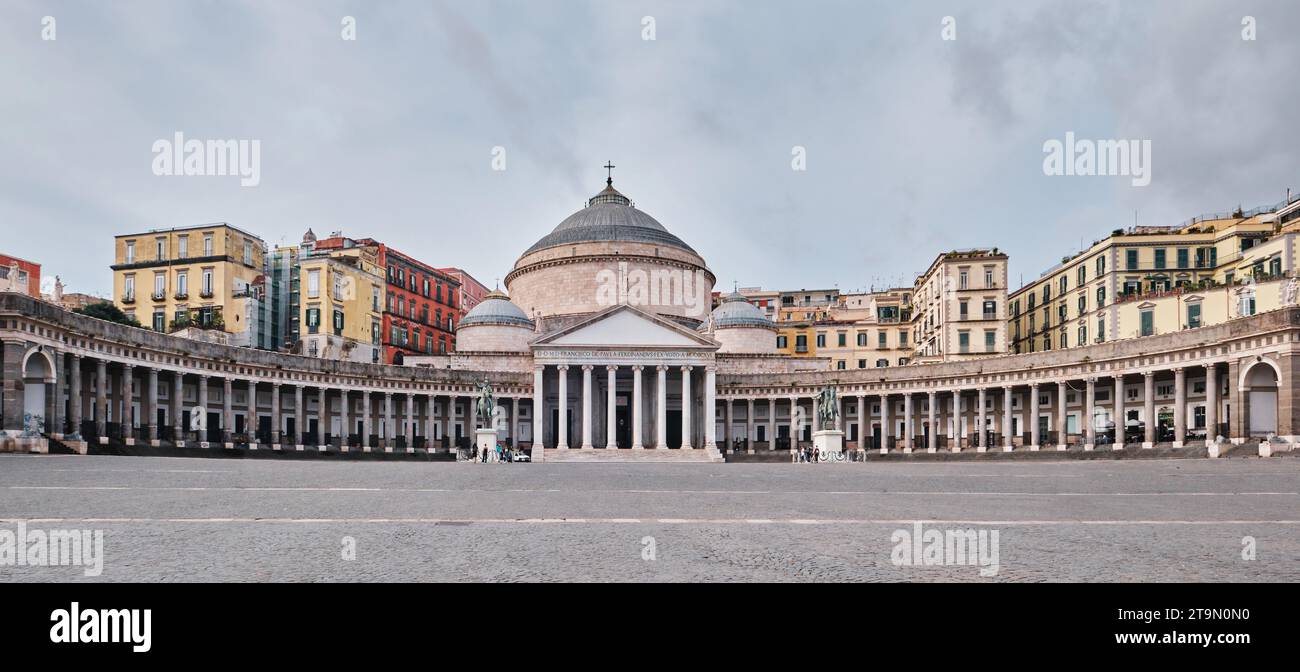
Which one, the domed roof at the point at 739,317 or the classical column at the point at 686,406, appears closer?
the classical column at the point at 686,406

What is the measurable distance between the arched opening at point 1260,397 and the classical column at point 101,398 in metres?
57.2

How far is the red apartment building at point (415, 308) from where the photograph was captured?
273 ft

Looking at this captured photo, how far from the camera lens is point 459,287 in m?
102

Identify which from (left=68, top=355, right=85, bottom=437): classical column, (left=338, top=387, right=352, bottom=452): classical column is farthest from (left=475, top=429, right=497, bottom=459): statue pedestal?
(left=68, top=355, right=85, bottom=437): classical column

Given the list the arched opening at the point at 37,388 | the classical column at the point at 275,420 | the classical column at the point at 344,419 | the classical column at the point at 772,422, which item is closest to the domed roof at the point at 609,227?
the classical column at the point at 772,422

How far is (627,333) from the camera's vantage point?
219 ft

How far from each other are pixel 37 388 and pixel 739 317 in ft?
187

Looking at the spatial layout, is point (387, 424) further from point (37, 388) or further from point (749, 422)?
point (37, 388)

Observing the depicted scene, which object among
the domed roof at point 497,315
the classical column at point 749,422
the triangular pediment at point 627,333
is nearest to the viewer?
the triangular pediment at point 627,333

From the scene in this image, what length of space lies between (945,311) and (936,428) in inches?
439

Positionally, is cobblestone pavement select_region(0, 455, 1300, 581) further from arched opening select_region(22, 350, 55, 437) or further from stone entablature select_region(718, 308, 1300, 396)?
stone entablature select_region(718, 308, 1300, 396)

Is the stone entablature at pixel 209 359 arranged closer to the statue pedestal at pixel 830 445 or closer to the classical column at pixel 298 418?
the classical column at pixel 298 418
